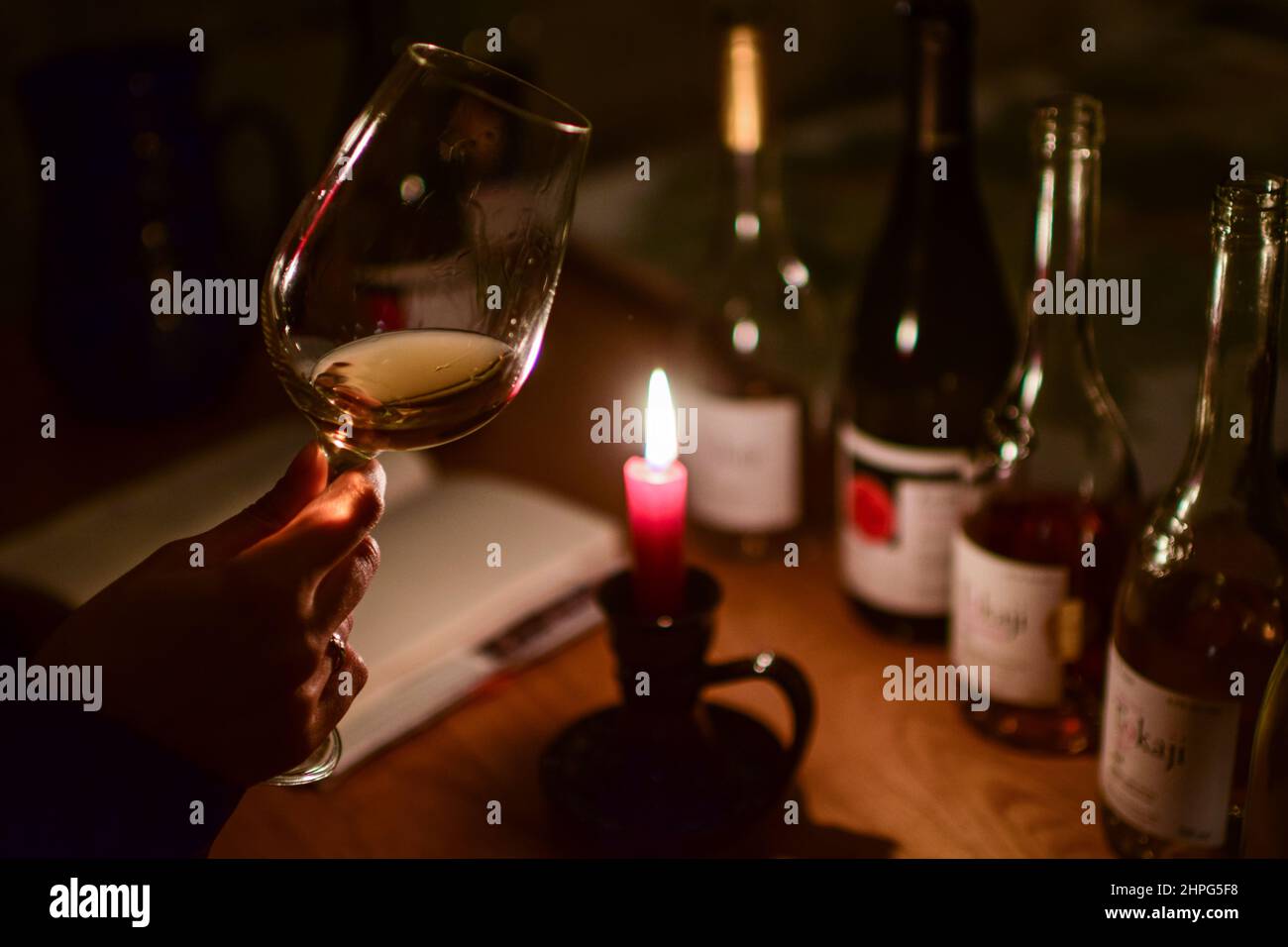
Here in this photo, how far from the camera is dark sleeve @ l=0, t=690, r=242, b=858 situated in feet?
1.68

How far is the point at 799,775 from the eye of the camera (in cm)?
70

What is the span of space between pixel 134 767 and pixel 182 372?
65 centimetres

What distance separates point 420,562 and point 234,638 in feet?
1.16

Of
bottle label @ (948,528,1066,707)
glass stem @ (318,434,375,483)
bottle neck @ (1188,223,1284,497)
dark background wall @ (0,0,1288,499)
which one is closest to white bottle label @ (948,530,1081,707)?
bottle label @ (948,528,1066,707)

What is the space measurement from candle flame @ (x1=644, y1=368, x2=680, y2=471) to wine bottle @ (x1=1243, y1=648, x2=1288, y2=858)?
28 centimetres

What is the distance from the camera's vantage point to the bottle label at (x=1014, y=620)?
0.67 metres

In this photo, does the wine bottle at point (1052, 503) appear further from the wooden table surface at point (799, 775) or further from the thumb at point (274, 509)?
the thumb at point (274, 509)

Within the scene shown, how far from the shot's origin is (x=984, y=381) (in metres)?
0.86

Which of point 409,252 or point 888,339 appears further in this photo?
point 888,339
